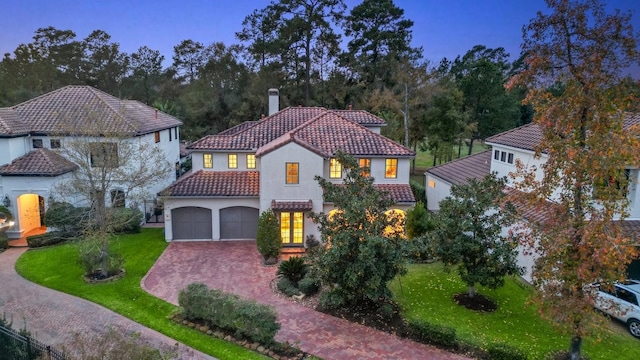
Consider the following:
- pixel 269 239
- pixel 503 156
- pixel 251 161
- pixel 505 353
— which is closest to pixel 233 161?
pixel 251 161

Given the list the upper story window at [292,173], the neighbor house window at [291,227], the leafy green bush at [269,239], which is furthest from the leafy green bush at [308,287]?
the upper story window at [292,173]

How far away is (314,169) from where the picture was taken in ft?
75.7

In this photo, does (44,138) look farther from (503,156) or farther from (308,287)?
(503,156)

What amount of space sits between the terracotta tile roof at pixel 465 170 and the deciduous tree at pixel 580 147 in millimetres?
15439

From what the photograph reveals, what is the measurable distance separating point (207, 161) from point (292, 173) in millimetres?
6467

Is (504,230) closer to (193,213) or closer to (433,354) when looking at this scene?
(433,354)

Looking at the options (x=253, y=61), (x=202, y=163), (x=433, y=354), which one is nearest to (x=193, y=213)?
(x=202, y=163)

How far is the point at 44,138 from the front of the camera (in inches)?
1007

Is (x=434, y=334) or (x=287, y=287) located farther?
(x=287, y=287)

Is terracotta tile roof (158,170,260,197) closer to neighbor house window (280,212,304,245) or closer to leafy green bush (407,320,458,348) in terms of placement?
neighbor house window (280,212,304,245)

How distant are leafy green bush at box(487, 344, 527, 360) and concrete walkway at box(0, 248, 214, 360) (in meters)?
8.99

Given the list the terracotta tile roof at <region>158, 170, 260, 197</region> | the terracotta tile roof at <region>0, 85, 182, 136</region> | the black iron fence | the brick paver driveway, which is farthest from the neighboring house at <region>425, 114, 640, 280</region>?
the terracotta tile roof at <region>0, 85, 182, 136</region>

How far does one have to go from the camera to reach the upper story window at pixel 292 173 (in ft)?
75.6

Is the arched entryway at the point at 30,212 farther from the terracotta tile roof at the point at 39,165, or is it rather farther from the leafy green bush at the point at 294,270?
the leafy green bush at the point at 294,270
